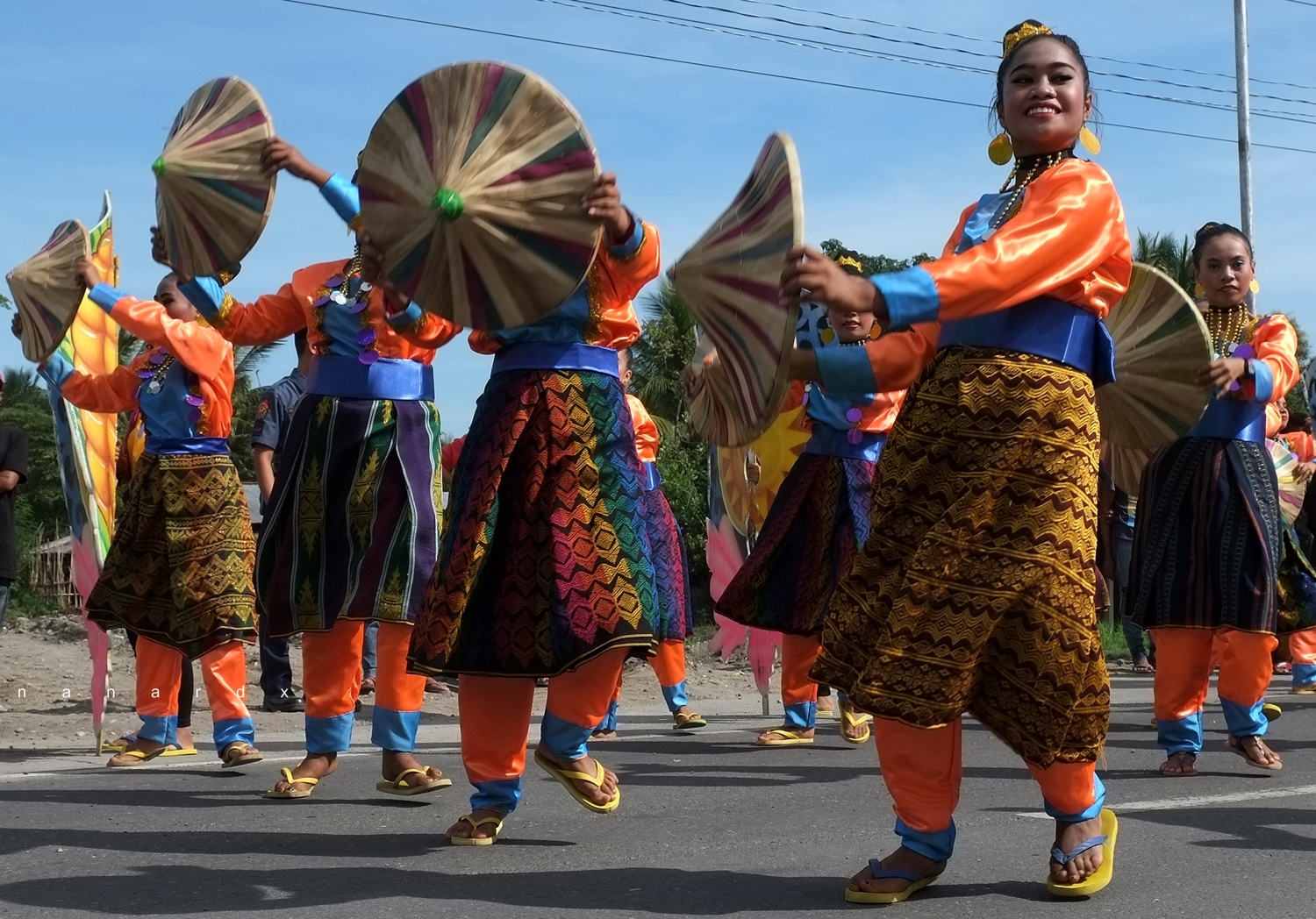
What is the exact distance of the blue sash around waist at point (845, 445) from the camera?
735cm

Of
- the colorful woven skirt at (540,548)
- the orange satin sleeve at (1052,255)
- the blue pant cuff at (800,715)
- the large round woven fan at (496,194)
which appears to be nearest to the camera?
the orange satin sleeve at (1052,255)

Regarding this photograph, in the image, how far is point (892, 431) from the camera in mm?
3977

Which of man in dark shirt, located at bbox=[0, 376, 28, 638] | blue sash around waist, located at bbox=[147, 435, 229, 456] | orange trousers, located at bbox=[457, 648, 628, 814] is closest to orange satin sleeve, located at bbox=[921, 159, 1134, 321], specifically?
orange trousers, located at bbox=[457, 648, 628, 814]

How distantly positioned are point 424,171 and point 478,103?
23 cm

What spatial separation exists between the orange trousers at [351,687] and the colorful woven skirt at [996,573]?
2280mm

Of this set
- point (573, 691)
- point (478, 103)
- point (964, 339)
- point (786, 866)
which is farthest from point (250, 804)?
point (964, 339)

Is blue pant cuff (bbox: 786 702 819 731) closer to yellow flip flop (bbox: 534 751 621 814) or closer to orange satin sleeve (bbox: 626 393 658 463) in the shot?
orange satin sleeve (bbox: 626 393 658 463)

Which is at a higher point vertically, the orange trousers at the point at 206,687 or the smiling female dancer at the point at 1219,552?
the smiling female dancer at the point at 1219,552

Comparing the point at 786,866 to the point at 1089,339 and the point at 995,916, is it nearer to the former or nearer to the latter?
the point at 995,916

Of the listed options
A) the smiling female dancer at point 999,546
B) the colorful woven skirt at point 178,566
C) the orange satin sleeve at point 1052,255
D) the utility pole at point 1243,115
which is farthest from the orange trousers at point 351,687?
the utility pole at point 1243,115

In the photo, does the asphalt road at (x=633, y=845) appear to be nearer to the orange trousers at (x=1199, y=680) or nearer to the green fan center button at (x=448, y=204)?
the orange trousers at (x=1199, y=680)

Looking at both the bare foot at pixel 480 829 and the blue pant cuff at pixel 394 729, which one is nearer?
the bare foot at pixel 480 829

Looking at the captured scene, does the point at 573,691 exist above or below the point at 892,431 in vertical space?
below

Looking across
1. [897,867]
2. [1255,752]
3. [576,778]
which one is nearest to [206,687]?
[576,778]
